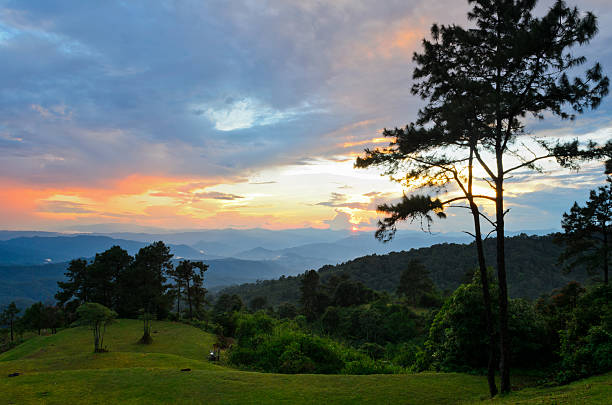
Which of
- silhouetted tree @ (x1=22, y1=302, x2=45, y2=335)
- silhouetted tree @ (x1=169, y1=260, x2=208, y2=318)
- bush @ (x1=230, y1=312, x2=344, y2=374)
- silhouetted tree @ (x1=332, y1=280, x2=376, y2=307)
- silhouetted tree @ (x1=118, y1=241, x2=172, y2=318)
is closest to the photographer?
bush @ (x1=230, y1=312, x2=344, y2=374)

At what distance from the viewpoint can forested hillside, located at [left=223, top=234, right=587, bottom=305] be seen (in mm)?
74438

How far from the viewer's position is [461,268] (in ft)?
282

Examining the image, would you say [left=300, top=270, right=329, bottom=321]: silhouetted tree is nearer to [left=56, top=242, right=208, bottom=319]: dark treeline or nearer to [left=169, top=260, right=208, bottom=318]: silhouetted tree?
[left=169, top=260, right=208, bottom=318]: silhouetted tree

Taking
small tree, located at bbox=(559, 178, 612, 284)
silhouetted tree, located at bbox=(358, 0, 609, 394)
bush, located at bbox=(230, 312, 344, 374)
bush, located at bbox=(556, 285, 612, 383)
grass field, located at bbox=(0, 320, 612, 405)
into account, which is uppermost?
silhouetted tree, located at bbox=(358, 0, 609, 394)

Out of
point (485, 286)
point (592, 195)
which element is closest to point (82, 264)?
point (485, 286)

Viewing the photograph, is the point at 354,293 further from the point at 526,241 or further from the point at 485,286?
the point at 526,241

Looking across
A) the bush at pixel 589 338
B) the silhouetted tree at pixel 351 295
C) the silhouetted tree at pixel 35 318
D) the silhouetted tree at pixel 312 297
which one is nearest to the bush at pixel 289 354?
the bush at pixel 589 338

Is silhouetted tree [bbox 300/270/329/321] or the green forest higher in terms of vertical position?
the green forest

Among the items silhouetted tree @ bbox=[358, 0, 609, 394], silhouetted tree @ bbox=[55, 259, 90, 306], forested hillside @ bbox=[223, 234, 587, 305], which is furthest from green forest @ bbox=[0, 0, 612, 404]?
forested hillside @ bbox=[223, 234, 587, 305]

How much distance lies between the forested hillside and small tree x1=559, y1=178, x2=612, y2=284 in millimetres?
49054

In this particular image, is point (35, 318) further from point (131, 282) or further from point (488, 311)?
point (488, 311)

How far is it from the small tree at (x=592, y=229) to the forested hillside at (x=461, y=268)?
161 feet

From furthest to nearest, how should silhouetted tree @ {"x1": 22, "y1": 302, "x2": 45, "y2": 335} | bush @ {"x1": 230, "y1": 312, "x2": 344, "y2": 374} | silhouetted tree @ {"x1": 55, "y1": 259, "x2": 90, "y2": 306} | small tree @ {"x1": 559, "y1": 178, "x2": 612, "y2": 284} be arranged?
1. silhouetted tree @ {"x1": 55, "y1": 259, "x2": 90, "y2": 306}
2. silhouetted tree @ {"x1": 22, "y1": 302, "x2": 45, "y2": 335}
3. small tree @ {"x1": 559, "y1": 178, "x2": 612, "y2": 284}
4. bush @ {"x1": 230, "y1": 312, "x2": 344, "y2": 374}

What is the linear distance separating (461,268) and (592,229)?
66976 millimetres
